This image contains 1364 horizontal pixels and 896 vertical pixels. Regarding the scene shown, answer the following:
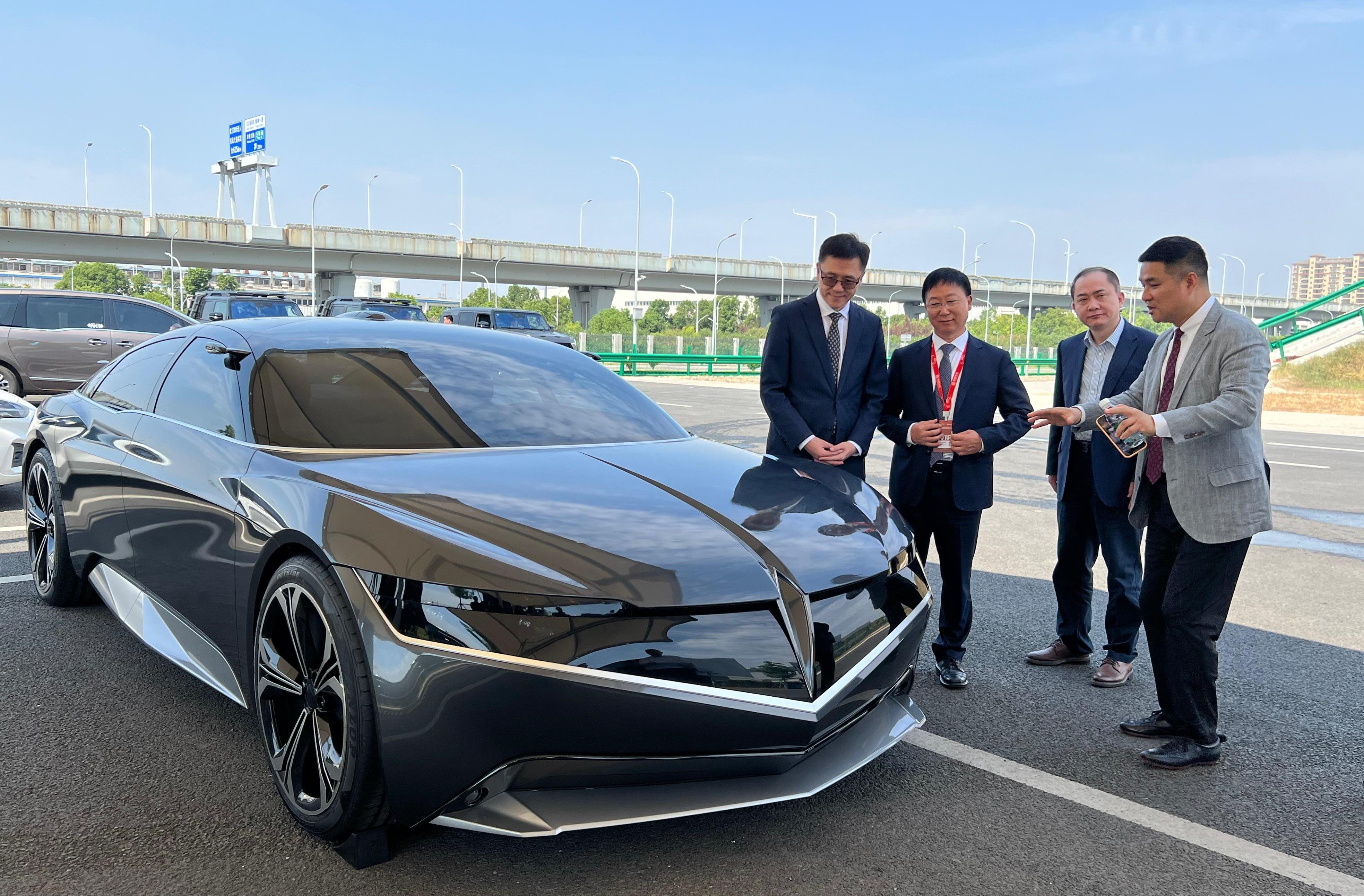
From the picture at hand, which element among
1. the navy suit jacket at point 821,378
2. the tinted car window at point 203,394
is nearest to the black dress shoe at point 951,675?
the navy suit jacket at point 821,378

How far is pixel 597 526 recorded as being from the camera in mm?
2723

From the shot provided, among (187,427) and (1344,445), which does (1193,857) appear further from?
(1344,445)

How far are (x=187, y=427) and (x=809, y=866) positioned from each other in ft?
8.70

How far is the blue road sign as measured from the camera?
79750 mm

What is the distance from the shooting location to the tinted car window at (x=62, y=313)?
15.0m

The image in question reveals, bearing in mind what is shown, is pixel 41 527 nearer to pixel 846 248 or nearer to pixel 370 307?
pixel 846 248

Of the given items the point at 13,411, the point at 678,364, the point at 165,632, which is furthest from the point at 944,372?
the point at 678,364

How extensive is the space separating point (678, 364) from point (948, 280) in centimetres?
3690

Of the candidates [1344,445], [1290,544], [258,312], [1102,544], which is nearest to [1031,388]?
[1344,445]

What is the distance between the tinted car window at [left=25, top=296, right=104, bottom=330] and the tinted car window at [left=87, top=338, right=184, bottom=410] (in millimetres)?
11901

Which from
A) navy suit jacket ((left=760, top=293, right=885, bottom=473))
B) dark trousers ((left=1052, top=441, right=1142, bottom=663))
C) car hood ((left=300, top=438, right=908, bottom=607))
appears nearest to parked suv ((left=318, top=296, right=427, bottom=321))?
navy suit jacket ((left=760, top=293, right=885, bottom=473))

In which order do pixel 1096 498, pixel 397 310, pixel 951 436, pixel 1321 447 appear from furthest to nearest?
pixel 397 310 < pixel 1321 447 < pixel 1096 498 < pixel 951 436

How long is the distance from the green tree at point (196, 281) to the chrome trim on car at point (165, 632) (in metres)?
125

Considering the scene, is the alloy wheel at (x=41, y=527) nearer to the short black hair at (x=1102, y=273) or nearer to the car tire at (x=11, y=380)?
the short black hair at (x=1102, y=273)
